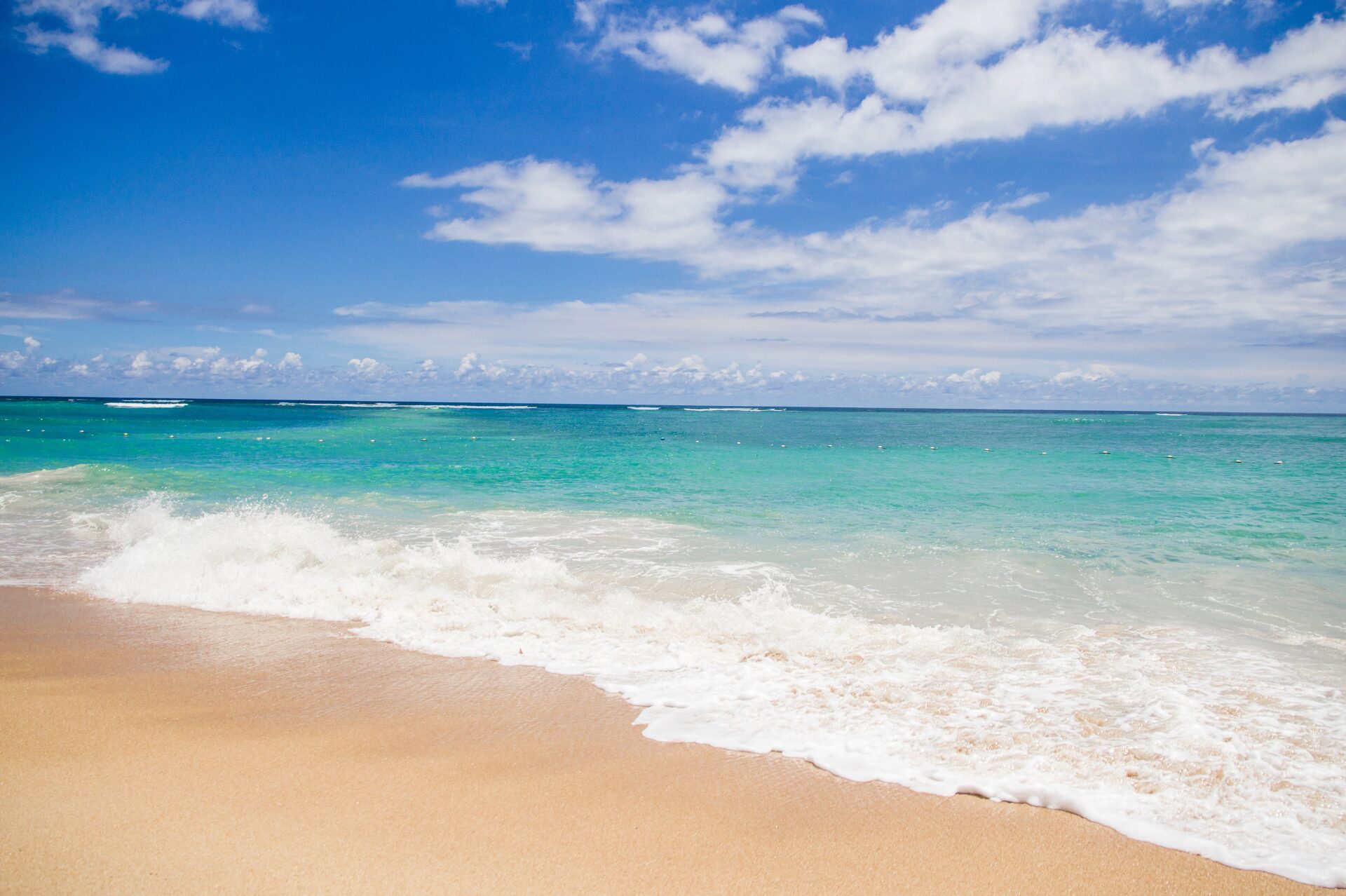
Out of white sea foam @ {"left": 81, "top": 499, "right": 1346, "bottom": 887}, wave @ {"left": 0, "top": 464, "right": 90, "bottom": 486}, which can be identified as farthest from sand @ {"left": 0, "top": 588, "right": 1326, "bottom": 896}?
wave @ {"left": 0, "top": 464, "right": 90, "bottom": 486}

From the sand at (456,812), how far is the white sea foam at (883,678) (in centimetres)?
33

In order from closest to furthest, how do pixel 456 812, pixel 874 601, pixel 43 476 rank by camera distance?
pixel 456 812 < pixel 874 601 < pixel 43 476

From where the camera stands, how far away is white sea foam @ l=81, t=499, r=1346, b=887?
4.04 metres

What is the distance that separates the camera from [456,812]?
371 centimetres

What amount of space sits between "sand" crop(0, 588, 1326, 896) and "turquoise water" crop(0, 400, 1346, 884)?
367mm

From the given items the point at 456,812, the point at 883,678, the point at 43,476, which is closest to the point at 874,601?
the point at 883,678

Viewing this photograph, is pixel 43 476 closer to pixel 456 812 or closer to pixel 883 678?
pixel 456 812

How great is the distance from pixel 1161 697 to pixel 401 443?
40.1 metres

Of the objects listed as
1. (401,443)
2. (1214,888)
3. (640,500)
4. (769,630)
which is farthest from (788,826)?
(401,443)

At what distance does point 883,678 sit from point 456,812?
3628 millimetres

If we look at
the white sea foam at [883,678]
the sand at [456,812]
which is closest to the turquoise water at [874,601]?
the white sea foam at [883,678]

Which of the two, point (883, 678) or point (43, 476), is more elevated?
point (43, 476)

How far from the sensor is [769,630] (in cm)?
722

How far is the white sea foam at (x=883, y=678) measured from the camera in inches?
159
